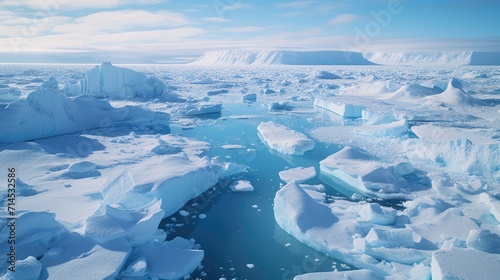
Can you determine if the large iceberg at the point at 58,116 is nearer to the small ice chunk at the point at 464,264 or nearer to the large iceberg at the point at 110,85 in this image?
the large iceberg at the point at 110,85

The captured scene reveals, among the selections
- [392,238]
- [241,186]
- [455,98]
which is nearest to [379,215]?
[392,238]

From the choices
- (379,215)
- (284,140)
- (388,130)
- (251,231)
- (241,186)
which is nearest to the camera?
(379,215)

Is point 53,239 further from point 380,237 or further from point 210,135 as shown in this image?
point 210,135

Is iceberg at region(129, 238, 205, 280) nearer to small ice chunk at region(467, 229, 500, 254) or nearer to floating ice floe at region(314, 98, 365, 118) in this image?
small ice chunk at region(467, 229, 500, 254)

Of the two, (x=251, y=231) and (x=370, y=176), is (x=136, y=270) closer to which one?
(x=251, y=231)

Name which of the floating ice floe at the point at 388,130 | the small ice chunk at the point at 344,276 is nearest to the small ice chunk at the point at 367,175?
the small ice chunk at the point at 344,276

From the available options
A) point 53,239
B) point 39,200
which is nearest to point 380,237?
point 53,239
